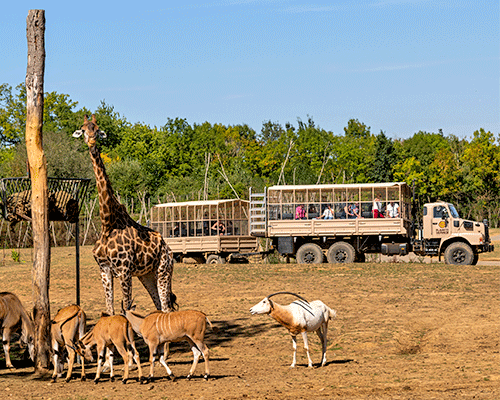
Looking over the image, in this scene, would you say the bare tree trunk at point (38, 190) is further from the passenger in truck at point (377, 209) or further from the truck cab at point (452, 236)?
the truck cab at point (452, 236)

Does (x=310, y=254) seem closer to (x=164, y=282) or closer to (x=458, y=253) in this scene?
(x=458, y=253)

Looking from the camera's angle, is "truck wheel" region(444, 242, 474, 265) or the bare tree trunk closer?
the bare tree trunk

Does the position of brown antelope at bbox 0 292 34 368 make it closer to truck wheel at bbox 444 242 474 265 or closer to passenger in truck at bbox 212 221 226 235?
passenger in truck at bbox 212 221 226 235

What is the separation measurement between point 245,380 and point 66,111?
6968 cm

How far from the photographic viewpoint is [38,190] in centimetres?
1057

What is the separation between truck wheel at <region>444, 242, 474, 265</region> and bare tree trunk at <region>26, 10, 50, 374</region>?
2041cm

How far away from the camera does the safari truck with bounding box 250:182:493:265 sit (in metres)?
27.7

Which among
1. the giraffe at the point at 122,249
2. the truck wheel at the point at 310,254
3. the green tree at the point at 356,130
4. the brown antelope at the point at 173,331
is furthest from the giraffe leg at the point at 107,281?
the green tree at the point at 356,130

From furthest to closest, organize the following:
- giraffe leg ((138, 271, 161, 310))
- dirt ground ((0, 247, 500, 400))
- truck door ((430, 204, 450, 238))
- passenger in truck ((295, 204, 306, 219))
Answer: passenger in truck ((295, 204, 306, 219)) → truck door ((430, 204, 450, 238)) → giraffe leg ((138, 271, 161, 310)) → dirt ground ((0, 247, 500, 400))

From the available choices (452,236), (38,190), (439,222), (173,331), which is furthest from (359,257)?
(173,331)

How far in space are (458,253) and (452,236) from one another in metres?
0.74

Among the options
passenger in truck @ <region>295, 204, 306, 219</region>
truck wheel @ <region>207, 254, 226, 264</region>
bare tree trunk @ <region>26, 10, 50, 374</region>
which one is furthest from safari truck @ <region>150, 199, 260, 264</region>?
bare tree trunk @ <region>26, 10, 50, 374</region>

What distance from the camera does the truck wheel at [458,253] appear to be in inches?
1083

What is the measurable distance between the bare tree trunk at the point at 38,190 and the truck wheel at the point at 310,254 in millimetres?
19064
